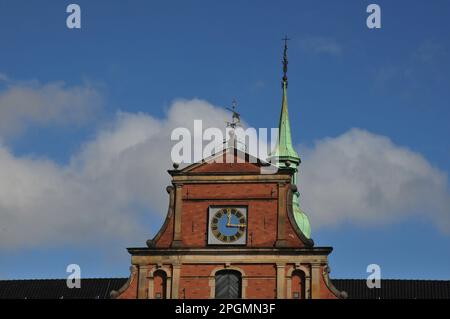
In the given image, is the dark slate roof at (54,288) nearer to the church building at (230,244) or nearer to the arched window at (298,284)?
the church building at (230,244)

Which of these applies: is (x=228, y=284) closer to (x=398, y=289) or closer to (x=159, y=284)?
(x=159, y=284)

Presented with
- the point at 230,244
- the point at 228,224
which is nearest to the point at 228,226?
the point at 228,224

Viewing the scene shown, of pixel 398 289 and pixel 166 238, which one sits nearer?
pixel 166 238

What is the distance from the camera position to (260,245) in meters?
50.5

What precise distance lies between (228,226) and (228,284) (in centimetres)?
277

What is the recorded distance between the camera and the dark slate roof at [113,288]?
60844mm

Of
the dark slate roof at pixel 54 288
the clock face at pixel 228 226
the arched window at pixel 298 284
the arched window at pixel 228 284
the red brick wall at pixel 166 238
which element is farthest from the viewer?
the dark slate roof at pixel 54 288

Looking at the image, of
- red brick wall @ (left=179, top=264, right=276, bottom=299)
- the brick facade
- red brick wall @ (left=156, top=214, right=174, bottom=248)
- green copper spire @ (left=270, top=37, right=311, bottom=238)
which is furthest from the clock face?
green copper spire @ (left=270, top=37, right=311, bottom=238)

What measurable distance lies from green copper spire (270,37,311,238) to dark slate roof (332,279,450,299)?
390 cm

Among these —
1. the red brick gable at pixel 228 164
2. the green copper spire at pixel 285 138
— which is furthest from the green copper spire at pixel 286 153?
the red brick gable at pixel 228 164

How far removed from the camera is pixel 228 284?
50.4 metres

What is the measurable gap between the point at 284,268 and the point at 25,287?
21.3m

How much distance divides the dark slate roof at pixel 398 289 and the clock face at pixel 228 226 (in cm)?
1269
